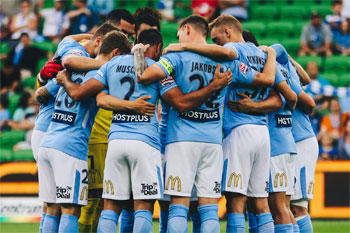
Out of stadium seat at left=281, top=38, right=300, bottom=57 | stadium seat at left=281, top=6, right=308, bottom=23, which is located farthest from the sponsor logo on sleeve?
stadium seat at left=281, top=6, right=308, bottom=23

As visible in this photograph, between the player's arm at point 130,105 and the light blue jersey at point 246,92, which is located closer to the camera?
the player's arm at point 130,105

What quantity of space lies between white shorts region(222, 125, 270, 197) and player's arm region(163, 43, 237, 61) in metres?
0.78

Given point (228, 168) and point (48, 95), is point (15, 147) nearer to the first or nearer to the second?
point (48, 95)

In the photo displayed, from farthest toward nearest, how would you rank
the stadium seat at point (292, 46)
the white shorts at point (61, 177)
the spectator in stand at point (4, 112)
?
the stadium seat at point (292, 46)
the spectator in stand at point (4, 112)
the white shorts at point (61, 177)

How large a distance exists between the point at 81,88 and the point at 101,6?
32.4 feet

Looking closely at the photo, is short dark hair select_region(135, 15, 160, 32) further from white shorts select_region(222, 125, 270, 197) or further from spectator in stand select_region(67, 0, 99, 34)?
spectator in stand select_region(67, 0, 99, 34)

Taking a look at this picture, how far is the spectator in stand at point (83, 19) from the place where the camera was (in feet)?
49.0

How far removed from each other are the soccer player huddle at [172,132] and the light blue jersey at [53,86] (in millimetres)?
17

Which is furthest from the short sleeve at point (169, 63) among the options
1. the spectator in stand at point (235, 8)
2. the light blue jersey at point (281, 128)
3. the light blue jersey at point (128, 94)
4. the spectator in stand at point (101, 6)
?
the spectator in stand at point (101, 6)

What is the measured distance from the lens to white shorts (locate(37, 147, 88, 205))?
6188mm

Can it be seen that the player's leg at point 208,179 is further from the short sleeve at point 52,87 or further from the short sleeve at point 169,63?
the short sleeve at point 52,87

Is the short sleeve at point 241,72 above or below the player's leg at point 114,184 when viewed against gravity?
above

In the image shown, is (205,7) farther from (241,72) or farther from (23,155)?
(241,72)

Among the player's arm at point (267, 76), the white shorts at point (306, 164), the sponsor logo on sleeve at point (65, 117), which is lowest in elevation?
the white shorts at point (306, 164)
